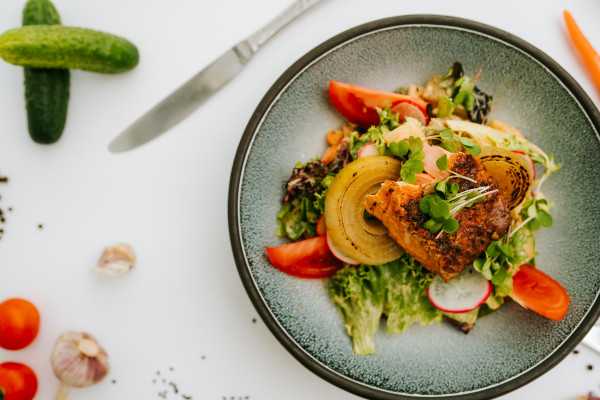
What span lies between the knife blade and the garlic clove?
1.30 m

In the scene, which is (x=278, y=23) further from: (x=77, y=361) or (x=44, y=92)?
(x=77, y=361)

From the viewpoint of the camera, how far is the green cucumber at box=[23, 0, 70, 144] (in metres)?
2.83

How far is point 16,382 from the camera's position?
9.58 feet

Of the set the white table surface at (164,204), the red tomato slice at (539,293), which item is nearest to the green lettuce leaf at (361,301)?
the white table surface at (164,204)

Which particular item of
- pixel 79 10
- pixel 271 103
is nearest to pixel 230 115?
pixel 271 103

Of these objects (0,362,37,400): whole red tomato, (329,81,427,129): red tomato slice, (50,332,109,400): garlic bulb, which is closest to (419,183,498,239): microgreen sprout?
(329,81,427,129): red tomato slice

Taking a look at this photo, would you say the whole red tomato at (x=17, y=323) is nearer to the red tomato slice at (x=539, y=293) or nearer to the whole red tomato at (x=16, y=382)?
the whole red tomato at (x=16, y=382)

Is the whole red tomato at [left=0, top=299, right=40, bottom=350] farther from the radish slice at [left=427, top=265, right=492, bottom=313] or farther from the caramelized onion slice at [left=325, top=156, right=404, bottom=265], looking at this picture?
the radish slice at [left=427, top=265, right=492, bottom=313]

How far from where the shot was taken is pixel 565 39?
309 cm

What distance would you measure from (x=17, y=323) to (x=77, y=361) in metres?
0.46

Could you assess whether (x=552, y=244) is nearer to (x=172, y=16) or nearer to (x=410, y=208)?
(x=410, y=208)

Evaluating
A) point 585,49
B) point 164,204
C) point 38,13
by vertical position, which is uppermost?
point 38,13

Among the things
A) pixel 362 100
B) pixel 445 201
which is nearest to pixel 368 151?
pixel 362 100

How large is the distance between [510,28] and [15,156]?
3.50 m
